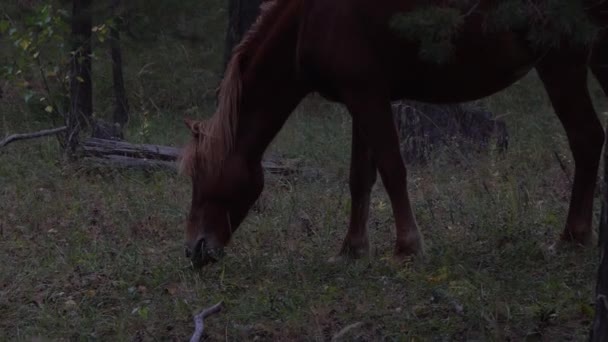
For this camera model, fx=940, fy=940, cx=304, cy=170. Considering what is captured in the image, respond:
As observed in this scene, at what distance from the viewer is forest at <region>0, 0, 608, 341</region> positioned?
4.41 meters

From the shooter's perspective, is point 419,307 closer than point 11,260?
Yes

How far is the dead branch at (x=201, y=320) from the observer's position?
4.21 meters

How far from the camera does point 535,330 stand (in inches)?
163

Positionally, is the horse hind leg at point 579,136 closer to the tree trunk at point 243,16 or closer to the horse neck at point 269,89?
the horse neck at point 269,89

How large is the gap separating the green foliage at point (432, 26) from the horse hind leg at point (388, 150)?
1.85 metres

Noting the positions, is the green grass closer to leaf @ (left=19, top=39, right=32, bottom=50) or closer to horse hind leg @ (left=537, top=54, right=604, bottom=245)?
horse hind leg @ (left=537, top=54, right=604, bottom=245)

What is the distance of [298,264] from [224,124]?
3.19 ft

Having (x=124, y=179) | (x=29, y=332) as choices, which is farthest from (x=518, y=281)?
(x=124, y=179)

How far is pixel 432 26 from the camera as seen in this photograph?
3.41m

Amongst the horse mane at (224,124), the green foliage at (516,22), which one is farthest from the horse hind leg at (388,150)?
the green foliage at (516,22)

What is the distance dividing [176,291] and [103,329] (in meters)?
0.60

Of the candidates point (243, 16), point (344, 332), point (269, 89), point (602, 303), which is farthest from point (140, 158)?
point (602, 303)

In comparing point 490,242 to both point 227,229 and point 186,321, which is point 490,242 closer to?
point 227,229

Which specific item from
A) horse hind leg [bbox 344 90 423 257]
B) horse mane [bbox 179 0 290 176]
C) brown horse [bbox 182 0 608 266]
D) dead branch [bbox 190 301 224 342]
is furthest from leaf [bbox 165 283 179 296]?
horse hind leg [bbox 344 90 423 257]
